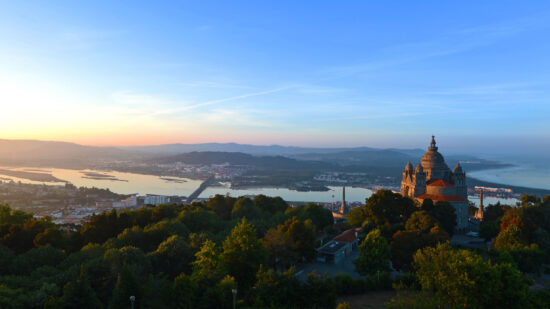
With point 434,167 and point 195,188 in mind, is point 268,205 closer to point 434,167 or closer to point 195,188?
Result: point 434,167

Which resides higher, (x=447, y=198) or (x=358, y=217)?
(x=447, y=198)

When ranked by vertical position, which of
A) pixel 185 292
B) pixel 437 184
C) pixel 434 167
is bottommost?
pixel 185 292

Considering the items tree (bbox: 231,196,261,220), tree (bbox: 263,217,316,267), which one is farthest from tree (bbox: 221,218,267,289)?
tree (bbox: 231,196,261,220)

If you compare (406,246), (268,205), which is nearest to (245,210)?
(268,205)

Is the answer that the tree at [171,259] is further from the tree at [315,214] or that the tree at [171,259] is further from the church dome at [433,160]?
the church dome at [433,160]

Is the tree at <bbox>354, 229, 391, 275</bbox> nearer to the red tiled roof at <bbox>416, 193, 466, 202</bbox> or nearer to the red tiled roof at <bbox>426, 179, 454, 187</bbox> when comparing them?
the red tiled roof at <bbox>416, 193, 466, 202</bbox>

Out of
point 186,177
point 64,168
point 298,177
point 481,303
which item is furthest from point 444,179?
point 64,168

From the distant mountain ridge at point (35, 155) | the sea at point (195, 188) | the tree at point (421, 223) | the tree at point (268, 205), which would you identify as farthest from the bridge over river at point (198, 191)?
the distant mountain ridge at point (35, 155)

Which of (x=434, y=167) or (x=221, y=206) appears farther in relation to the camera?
(x=434, y=167)
